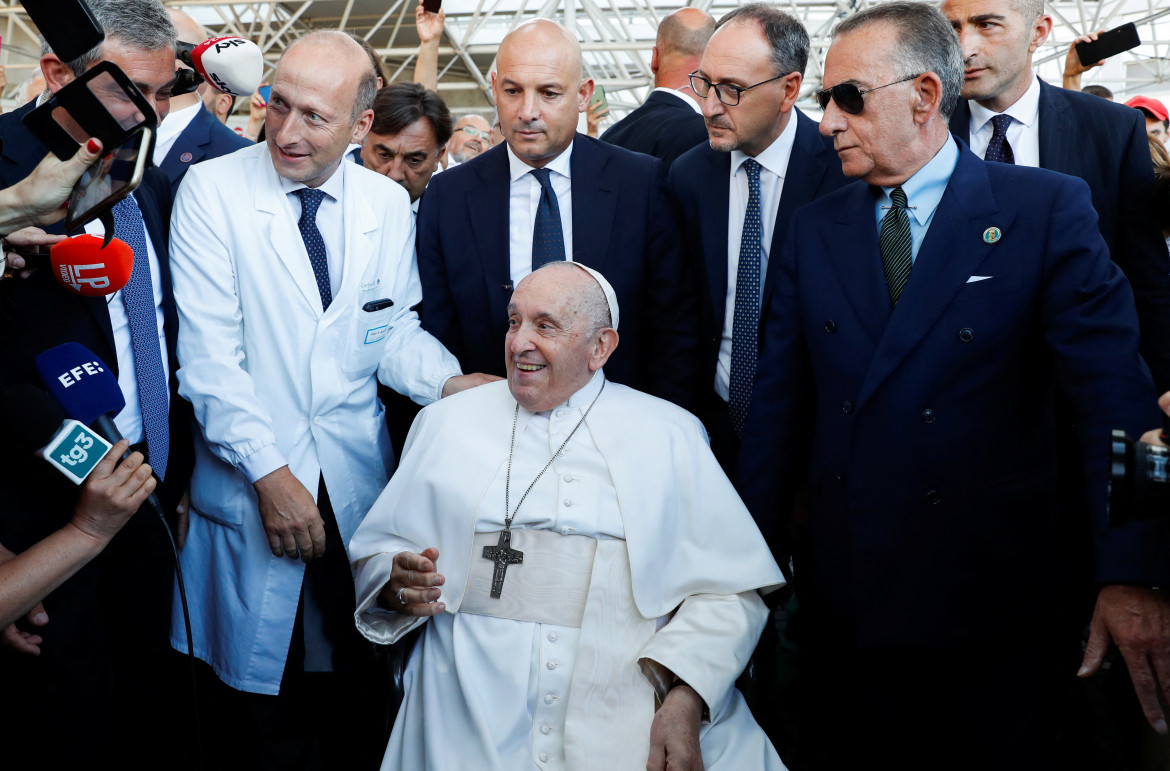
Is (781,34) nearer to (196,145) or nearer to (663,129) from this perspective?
(663,129)

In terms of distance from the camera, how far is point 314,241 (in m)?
2.89

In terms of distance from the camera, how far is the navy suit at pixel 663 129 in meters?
3.96

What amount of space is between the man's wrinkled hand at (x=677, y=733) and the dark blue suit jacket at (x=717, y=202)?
4.04ft

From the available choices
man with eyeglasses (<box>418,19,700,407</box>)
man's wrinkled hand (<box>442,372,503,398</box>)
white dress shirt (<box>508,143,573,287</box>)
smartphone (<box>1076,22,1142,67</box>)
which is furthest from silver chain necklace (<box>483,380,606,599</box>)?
smartphone (<box>1076,22,1142,67</box>)

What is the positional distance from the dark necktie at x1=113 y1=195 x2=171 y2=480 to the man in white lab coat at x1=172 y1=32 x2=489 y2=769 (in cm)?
7

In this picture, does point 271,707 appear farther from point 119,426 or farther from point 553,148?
point 553,148

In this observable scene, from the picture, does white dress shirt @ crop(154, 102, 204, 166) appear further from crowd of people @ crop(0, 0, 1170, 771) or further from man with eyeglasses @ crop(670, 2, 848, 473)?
man with eyeglasses @ crop(670, 2, 848, 473)

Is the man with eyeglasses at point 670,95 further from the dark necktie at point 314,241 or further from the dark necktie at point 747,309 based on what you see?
the dark necktie at point 314,241

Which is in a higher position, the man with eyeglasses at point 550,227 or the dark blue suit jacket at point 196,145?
the dark blue suit jacket at point 196,145

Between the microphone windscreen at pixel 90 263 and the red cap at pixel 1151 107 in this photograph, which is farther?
the red cap at pixel 1151 107

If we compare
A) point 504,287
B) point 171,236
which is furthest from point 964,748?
point 171,236

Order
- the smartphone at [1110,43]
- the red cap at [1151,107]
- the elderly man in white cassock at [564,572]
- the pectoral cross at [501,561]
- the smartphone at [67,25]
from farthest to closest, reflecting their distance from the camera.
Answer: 1. the red cap at [1151,107]
2. the smartphone at [1110,43]
3. the pectoral cross at [501,561]
4. the elderly man in white cassock at [564,572]
5. the smartphone at [67,25]

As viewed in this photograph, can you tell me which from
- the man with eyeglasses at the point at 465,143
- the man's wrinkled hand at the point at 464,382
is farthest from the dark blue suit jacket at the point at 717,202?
the man with eyeglasses at the point at 465,143

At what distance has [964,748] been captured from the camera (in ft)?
7.92
